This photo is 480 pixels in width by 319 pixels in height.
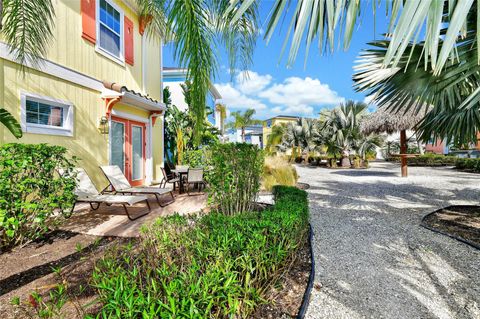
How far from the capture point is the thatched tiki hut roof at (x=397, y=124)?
13047 mm

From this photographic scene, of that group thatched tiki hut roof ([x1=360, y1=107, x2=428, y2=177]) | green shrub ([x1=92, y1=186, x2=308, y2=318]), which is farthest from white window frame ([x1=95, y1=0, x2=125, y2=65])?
thatched tiki hut roof ([x1=360, y1=107, x2=428, y2=177])

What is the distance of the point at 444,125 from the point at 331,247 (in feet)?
12.1

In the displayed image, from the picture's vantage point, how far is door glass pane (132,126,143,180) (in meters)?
9.34

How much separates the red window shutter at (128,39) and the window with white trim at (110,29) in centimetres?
22

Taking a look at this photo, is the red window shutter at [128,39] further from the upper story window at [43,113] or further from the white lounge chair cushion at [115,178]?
the white lounge chair cushion at [115,178]

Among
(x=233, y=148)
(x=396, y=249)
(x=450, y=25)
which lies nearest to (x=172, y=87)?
(x=233, y=148)

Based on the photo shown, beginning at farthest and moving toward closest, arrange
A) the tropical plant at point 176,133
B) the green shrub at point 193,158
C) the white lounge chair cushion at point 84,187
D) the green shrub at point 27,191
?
the tropical plant at point 176,133, the green shrub at point 193,158, the white lounge chair cushion at point 84,187, the green shrub at point 27,191

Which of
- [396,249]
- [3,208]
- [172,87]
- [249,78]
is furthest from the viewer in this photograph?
[172,87]

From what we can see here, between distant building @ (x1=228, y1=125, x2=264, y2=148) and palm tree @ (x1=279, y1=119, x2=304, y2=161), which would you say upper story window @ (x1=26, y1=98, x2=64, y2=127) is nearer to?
palm tree @ (x1=279, y1=119, x2=304, y2=161)

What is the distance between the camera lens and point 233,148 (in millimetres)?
4816

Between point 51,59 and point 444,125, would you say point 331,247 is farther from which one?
point 51,59

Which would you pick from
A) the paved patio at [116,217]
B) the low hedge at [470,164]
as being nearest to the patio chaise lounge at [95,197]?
the paved patio at [116,217]

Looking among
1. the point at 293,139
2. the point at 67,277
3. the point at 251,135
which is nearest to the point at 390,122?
the point at 67,277

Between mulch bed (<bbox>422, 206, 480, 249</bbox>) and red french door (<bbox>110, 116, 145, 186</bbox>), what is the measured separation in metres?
8.84
